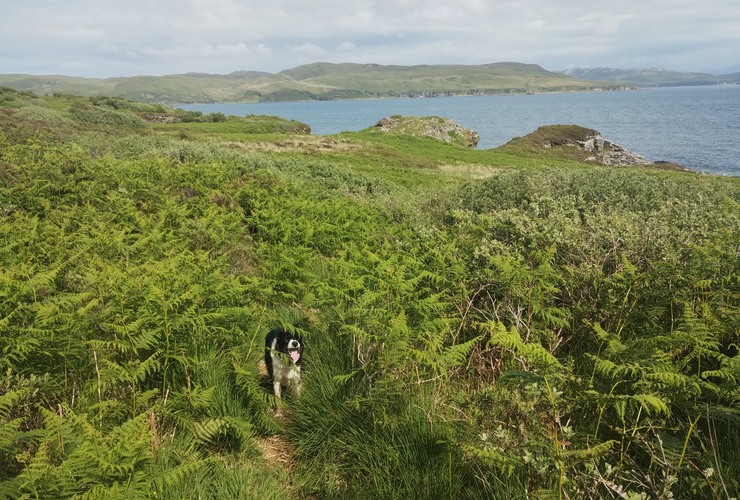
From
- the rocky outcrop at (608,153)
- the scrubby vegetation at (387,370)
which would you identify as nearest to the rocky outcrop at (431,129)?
the rocky outcrop at (608,153)

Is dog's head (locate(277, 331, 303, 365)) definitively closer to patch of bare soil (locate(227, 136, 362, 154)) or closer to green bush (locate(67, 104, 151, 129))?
patch of bare soil (locate(227, 136, 362, 154))

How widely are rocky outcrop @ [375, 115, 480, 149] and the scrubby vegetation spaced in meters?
58.8

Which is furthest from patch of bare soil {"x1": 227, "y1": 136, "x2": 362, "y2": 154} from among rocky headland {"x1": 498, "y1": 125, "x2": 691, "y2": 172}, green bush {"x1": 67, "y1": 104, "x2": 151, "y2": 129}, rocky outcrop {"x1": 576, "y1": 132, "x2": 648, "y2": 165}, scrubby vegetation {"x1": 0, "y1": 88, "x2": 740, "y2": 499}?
rocky outcrop {"x1": 576, "y1": 132, "x2": 648, "y2": 165}

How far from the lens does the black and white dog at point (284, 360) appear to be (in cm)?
414

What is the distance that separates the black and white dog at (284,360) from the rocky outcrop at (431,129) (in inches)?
2376

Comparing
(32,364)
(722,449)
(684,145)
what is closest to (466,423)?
(722,449)

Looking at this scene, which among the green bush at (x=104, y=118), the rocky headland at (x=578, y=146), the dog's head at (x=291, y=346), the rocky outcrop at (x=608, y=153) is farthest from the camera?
the rocky headland at (x=578, y=146)

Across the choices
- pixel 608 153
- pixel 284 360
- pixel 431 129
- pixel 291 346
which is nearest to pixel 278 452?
pixel 284 360

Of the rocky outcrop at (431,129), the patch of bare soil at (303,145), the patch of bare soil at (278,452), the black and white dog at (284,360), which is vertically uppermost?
the rocky outcrop at (431,129)

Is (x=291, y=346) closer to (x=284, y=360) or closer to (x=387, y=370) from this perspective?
(x=284, y=360)

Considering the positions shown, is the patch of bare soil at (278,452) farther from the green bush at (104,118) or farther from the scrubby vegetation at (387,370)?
the green bush at (104,118)

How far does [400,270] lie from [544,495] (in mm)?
2558

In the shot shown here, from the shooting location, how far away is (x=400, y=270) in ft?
14.3

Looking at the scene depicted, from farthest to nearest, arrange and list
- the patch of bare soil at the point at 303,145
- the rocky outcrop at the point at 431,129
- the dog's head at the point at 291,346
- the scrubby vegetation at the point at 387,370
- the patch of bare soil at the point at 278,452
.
Result: the rocky outcrop at the point at 431,129 < the patch of bare soil at the point at 303,145 < the dog's head at the point at 291,346 < the patch of bare soil at the point at 278,452 < the scrubby vegetation at the point at 387,370
